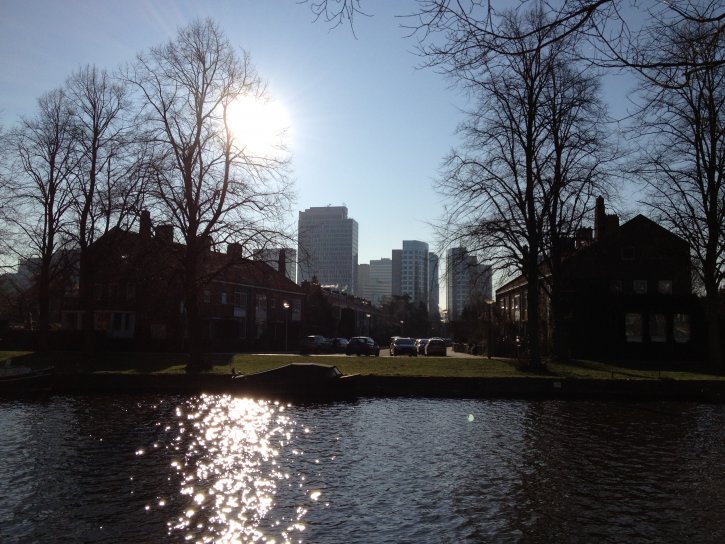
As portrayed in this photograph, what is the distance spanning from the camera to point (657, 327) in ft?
161

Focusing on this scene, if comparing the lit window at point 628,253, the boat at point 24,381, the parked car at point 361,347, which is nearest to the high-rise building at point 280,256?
the boat at point 24,381

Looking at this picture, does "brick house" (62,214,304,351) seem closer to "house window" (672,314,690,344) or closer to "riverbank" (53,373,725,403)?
"riverbank" (53,373,725,403)

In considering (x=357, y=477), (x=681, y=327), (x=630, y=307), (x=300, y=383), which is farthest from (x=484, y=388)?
(x=681, y=327)

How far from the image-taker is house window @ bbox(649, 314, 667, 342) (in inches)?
1923

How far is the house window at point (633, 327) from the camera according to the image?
49.1 meters

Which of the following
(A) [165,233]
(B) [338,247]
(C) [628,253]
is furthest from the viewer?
(B) [338,247]

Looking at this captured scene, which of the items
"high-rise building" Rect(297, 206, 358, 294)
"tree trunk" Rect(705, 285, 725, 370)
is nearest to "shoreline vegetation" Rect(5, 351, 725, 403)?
"tree trunk" Rect(705, 285, 725, 370)

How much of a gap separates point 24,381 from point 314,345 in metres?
34.1

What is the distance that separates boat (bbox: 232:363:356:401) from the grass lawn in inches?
112

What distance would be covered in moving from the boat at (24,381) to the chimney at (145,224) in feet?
25.5

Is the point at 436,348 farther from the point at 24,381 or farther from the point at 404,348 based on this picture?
the point at 24,381

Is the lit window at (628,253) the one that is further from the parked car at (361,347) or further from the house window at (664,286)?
the parked car at (361,347)

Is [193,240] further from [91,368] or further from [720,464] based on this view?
[720,464]

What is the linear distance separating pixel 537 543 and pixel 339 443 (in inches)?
304
